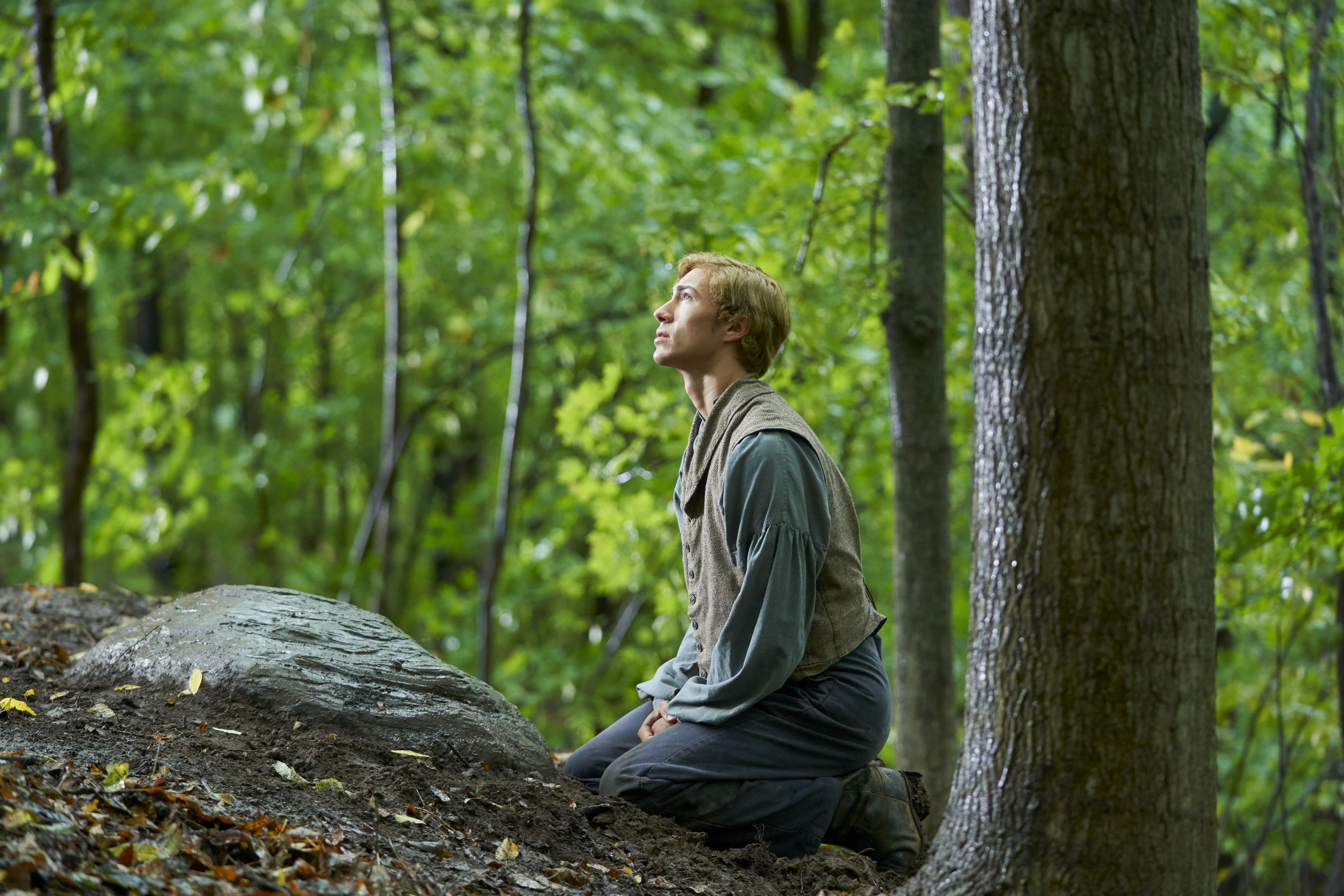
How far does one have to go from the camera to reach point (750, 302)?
3434mm

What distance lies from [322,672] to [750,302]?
68.0 inches

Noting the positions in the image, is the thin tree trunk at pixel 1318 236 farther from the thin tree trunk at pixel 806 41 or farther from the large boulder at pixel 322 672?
the thin tree trunk at pixel 806 41

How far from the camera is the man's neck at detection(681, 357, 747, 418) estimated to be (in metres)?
3.50

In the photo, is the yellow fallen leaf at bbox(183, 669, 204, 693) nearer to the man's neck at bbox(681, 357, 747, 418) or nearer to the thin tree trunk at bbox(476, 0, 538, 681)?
the man's neck at bbox(681, 357, 747, 418)

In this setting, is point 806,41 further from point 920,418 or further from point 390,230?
point 920,418

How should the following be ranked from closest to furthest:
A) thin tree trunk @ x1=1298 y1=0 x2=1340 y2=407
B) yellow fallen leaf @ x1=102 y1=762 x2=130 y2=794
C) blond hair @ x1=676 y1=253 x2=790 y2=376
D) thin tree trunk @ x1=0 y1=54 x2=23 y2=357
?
yellow fallen leaf @ x1=102 y1=762 x2=130 y2=794 < blond hair @ x1=676 y1=253 x2=790 y2=376 < thin tree trunk @ x1=1298 y1=0 x2=1340 y2=407 < thin tree trunk @ x1=0 y1=54 x2=23 y2=357

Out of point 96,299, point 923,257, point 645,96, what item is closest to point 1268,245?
point 645,96

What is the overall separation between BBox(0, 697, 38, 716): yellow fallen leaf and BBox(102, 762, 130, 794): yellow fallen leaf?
20.2 inches

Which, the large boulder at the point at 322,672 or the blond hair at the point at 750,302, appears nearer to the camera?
the large boulder at the point at 322,672

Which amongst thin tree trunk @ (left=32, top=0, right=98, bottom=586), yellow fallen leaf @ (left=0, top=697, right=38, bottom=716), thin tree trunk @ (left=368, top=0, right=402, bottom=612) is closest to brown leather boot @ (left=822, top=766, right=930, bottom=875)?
yellow fallen leaf @ (left=0, top=697, right=38, bottom=716)

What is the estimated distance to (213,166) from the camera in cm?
648

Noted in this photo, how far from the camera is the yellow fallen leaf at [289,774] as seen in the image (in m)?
2.80

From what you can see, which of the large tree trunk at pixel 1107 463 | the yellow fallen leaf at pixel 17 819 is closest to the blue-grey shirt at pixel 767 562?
the large tree trunk at pixel 1107 463

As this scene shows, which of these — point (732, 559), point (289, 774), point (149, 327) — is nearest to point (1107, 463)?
point (732, 559)
